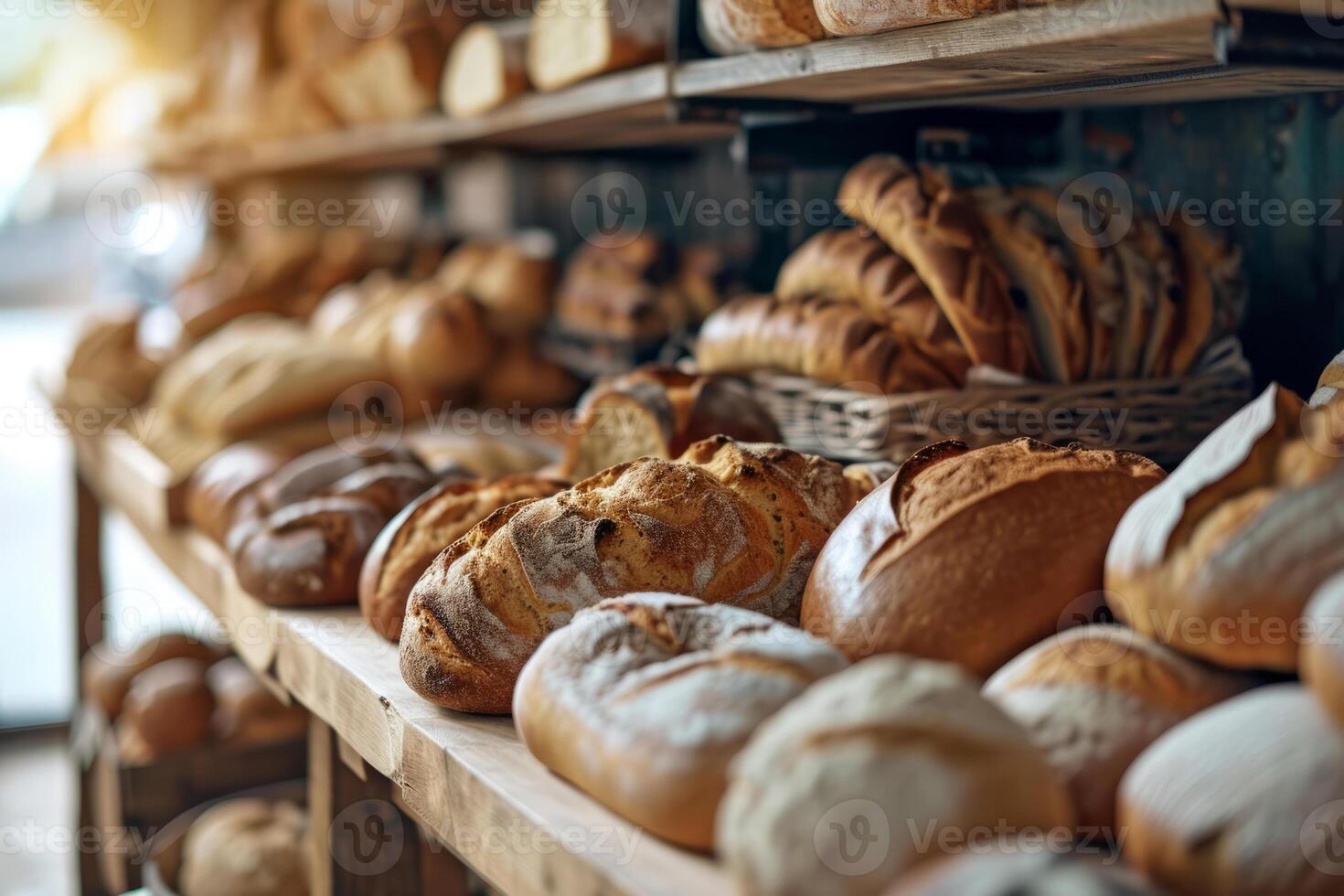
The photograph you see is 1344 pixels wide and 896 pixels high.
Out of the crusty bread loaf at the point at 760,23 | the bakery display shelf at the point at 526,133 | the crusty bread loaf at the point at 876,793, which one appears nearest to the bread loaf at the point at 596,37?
the bakery display shelf at the point at 526,133

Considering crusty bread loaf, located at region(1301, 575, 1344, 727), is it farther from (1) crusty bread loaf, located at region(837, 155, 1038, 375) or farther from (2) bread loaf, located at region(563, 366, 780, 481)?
(2) bread loaf, located at region(563, 366, 780, 481)

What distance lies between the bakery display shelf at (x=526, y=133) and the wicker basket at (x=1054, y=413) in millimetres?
532

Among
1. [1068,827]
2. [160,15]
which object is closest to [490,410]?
[1068,827]

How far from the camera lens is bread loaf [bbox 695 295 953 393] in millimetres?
1511

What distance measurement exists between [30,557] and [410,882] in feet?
14.0

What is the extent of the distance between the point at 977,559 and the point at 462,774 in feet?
1.51

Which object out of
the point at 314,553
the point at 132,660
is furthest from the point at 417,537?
the point at 132,660

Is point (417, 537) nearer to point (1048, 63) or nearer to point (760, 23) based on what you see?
point (760, 23)

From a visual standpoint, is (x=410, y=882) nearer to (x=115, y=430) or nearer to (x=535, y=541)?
(x=535, y=541)

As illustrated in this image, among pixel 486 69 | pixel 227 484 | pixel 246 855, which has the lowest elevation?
pixel 246 855

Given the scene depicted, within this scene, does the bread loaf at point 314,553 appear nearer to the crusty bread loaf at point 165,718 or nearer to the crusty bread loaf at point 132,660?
the crusty bread loaf at point 165,718

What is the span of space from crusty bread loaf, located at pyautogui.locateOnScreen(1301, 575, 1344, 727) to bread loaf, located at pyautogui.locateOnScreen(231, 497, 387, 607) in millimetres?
1226

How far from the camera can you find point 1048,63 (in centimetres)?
119

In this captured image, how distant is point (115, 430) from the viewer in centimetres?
312
